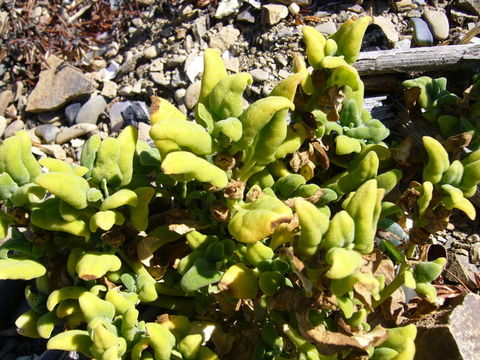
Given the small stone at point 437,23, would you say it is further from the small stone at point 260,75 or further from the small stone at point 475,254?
the small stone at point 475,254

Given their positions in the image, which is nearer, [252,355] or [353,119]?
[252,355]

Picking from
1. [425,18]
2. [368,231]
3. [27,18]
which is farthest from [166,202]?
[27,18]

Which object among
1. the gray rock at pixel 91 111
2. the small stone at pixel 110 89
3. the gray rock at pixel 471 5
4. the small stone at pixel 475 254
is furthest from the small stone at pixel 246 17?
the small stone at pixel 475 254

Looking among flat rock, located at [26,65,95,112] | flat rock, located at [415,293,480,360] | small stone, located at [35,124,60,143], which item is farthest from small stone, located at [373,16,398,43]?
small stone, located at [35,124,60,143]

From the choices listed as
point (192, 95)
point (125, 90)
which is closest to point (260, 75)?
point (192, 95)

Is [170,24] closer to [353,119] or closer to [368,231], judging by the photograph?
[353,119]

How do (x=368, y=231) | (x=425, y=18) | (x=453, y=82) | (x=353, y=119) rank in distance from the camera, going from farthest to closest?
(x=425, y=18)
(x=453, y=82)
(x=353, y=119)
(x=368, y=231)
